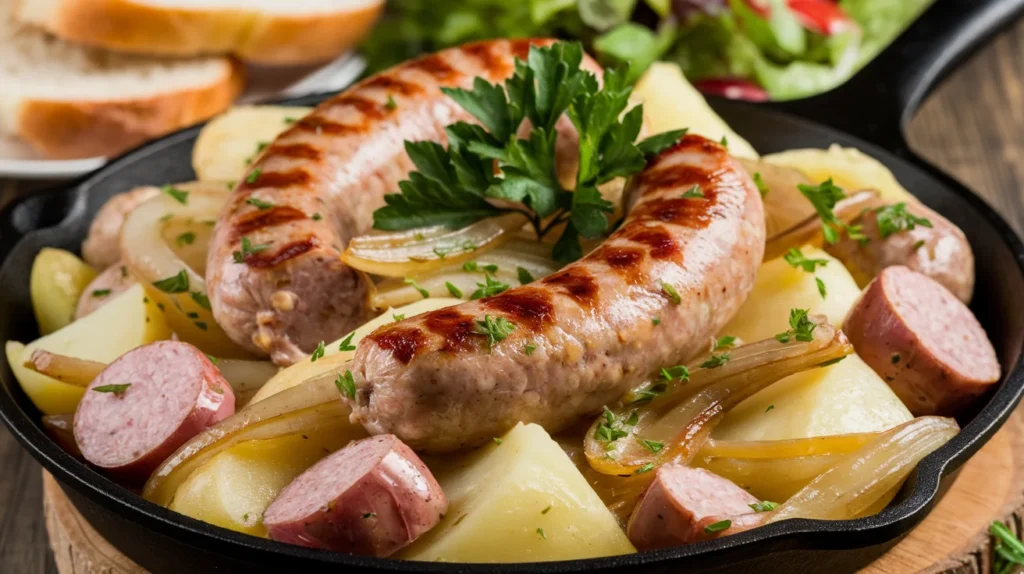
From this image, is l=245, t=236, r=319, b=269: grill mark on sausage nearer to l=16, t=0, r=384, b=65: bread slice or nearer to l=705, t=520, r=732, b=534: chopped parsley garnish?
l=705, t=520, r=732, b=534: chopped parsley garnish

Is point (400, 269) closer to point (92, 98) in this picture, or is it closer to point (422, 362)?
point (422, 362)

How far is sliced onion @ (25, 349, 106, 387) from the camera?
296 centimetres

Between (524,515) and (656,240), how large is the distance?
80cm

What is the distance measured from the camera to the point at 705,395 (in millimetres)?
2779

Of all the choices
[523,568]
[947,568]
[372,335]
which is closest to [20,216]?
[372,335]

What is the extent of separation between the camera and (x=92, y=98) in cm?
550

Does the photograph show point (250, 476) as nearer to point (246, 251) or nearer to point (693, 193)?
point (246, 251)

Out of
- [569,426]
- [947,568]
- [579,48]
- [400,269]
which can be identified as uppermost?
[579,48]

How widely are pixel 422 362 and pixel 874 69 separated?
116 inches

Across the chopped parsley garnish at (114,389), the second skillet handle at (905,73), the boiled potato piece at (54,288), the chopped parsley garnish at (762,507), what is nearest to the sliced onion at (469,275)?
the chopped parsley garnish at (114,389)

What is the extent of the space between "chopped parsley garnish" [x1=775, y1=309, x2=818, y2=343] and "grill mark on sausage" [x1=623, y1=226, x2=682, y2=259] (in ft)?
1.17

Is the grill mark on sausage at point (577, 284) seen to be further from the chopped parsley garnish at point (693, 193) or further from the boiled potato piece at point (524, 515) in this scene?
the chopped parsley garnish at point (693, 193)

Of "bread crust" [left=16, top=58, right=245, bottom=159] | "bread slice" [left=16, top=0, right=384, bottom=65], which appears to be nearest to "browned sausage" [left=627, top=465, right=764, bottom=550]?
"bread crust" [left=16, top=58, right=245, bottom=159]

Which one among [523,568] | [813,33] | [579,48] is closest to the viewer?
[523,568]
